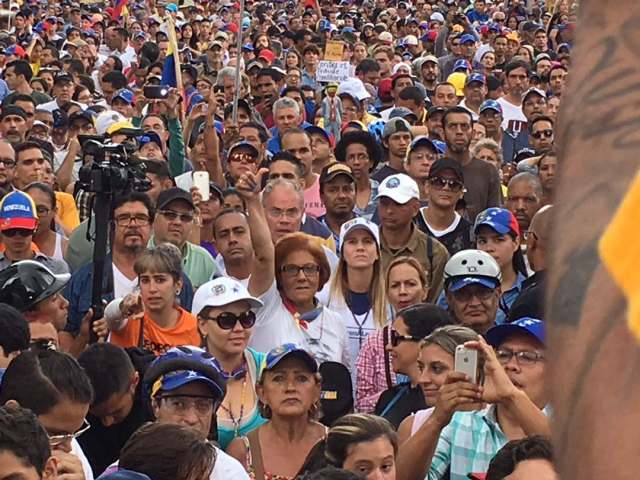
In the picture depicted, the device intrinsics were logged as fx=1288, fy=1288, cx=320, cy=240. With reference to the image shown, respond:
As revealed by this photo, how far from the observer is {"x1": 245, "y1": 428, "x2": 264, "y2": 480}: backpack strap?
195 inches

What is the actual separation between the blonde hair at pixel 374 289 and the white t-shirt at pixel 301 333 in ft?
0.93

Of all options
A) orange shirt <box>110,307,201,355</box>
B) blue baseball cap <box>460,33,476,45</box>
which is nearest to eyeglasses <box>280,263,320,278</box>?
orange shirt <box>110,307,201,355</box>

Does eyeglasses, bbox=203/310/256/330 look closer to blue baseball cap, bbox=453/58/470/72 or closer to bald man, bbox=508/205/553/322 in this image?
bald man, bbox=508/205/553/322

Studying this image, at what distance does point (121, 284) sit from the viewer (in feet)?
23.2

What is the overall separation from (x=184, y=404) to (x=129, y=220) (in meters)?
2.73

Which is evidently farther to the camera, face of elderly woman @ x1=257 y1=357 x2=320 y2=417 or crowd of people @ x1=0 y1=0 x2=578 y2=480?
face of elderly woman @ x1=257 y1=357 x2=320 y2=417

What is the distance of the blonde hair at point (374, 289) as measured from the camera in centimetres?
684

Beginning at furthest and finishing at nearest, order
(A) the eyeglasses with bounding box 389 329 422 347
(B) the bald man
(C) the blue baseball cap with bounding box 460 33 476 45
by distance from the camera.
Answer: (C) the blue baseball cap with bounding box 460 33 476 45 < (B) the bald man < (A) the eyeglasses with bounding box 389 329 422 347

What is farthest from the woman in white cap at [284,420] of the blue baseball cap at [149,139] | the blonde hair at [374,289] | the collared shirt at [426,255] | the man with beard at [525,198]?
the blue baseball cap at [149,139]

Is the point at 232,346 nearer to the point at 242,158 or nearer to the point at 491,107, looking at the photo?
the point at 242,158

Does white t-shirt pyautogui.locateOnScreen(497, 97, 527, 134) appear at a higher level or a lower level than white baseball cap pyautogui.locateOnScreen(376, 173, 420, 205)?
higher

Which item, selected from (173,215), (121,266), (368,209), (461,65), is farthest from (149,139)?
(461,65)

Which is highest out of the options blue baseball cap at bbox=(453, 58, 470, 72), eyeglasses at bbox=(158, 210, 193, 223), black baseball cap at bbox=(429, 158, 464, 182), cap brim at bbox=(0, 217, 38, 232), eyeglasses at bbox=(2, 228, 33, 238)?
blue baseball cap at bbox=(453, 58, 470, 72)

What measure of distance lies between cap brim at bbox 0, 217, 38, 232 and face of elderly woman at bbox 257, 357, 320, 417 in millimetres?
2565
